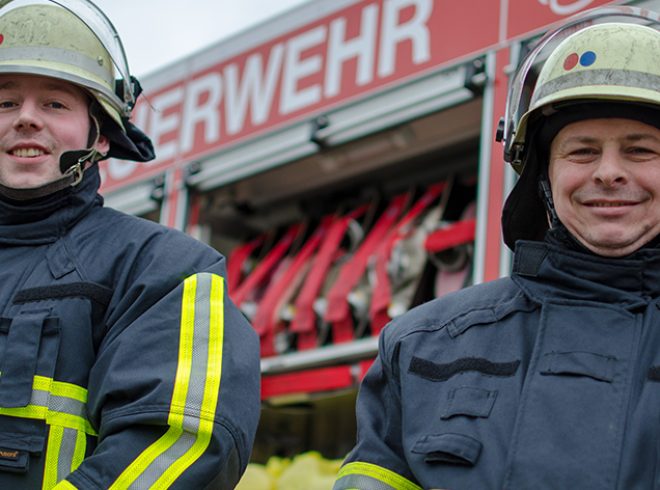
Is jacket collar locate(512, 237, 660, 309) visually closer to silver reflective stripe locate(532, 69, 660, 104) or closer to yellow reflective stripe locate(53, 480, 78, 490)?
silver reflective stripe locate(532, 69, 660, 104)

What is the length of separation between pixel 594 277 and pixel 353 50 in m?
2.74

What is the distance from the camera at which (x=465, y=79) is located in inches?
161

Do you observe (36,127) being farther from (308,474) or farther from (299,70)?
(299,70)

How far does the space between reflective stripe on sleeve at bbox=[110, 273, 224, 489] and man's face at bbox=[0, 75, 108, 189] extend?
425 millimetres

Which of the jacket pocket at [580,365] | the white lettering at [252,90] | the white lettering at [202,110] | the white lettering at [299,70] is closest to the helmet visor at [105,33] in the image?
the jacket pocket at [580,365]

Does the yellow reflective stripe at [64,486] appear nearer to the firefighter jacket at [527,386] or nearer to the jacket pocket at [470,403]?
the firefighter jacket at [527,386]

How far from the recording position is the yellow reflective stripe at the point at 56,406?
2.21 meters

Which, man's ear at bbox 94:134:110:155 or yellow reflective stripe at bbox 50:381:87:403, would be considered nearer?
yellow reflective stripe at bbox 50:381:87:403

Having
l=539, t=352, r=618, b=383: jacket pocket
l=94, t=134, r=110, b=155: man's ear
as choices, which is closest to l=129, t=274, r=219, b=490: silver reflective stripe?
l=94, t=134, r=110, b=155: man's ear

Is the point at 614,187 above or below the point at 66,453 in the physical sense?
above

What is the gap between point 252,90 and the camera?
509 cm

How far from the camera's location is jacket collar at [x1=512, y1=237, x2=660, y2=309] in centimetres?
200

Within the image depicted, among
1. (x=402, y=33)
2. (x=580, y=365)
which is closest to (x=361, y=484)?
(x=580, y=365)

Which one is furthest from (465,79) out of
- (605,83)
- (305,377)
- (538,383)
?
(538,383)
